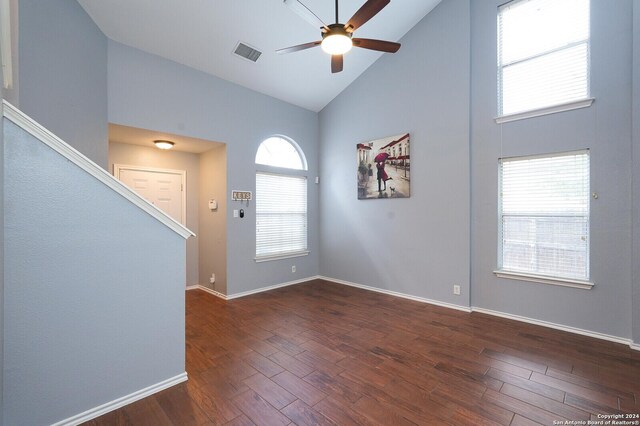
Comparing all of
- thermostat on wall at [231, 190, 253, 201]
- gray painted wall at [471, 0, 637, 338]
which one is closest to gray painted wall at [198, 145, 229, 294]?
thermostat on wall at [231, 190, 253, 201]

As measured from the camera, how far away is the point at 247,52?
12.8 ft

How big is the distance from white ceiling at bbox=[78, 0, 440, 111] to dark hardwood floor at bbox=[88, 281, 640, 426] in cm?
355

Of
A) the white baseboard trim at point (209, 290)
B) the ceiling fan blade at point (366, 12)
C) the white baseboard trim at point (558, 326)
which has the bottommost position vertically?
the white baseboard trim at point (209, 290)

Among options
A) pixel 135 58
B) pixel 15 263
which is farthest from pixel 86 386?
pixel 135 58

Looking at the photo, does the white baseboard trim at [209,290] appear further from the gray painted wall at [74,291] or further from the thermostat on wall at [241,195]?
the gray painted wall at [74,291]

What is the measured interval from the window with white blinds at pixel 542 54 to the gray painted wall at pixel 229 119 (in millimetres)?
3306

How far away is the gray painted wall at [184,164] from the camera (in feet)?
14.3

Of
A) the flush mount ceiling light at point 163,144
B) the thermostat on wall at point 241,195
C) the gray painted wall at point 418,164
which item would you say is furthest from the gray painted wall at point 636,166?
the flush mount ceiling light at point 163,144

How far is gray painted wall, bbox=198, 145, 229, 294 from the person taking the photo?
444cm

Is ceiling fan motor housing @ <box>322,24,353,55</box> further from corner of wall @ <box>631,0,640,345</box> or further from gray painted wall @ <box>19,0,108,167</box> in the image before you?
corner of wall @ <box>631,0,640,345</box>

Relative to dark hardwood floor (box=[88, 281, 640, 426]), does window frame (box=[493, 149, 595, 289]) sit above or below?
above

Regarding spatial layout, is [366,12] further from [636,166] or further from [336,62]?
[636,166]

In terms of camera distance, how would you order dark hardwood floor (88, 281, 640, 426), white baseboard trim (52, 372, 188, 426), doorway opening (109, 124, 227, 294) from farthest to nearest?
1. doorway opening (109, 124, 227, 294)
2. dark hardwood floor (88, 281, 640, 426)
3. white baseboard trim (52, 372, 188, 426)

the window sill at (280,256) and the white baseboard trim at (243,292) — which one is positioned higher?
the window sill at (280,256)
